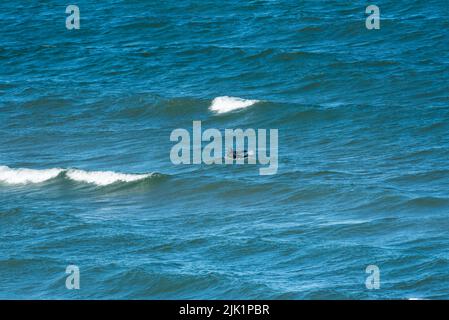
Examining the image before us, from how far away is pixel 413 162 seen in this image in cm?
3591

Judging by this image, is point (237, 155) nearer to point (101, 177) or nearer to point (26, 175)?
point (101, 177)

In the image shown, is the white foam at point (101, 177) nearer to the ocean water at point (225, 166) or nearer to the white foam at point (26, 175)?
the ocean water at point (225, 166)

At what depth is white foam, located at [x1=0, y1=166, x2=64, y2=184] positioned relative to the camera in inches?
1500

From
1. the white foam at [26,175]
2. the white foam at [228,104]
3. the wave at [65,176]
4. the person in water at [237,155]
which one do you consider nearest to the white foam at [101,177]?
the wave at [65,176]

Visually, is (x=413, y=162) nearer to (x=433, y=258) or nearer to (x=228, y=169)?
(x=228, y=169)

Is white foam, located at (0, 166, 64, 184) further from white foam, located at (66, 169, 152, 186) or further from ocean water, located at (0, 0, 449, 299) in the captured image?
white foam, located at (66, 169, 152, 186)

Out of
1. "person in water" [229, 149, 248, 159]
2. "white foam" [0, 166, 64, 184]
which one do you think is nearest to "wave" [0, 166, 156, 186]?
"white foam" [0, 166, 64, 184]

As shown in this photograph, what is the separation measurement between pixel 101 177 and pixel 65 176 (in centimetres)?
146

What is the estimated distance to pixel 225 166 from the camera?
37.2 meters

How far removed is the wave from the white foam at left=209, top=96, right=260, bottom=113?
767cm

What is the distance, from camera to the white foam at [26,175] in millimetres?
38094

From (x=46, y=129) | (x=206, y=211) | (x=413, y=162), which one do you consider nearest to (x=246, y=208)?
(x=206, y=211)

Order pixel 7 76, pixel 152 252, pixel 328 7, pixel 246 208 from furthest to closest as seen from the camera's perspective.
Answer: pixel 328 7
pixel 7 76
pixel 246 208
pixel 152 252
